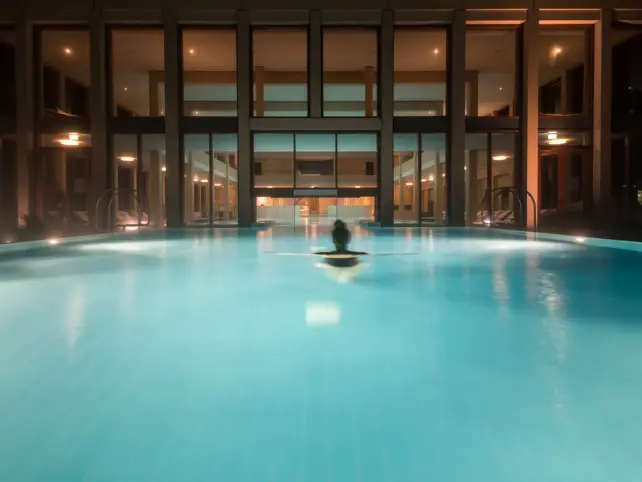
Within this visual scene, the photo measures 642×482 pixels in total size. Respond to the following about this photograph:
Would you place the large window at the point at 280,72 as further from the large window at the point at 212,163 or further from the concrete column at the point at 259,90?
the large window at the point at 212,163

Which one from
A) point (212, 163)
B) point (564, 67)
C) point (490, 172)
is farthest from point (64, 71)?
point (564, 67)

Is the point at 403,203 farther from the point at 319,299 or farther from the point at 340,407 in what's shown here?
the point at 340,407

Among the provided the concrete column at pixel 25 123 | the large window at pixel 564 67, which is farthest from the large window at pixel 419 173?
the concrete column at pixel 25 123

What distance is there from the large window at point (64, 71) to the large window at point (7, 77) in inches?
38.3

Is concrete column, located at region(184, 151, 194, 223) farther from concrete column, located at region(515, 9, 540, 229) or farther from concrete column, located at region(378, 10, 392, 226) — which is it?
concrete column, located at region(515, 9, 540, 229)

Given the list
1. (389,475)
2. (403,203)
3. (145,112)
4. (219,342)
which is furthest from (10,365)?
(403,203)

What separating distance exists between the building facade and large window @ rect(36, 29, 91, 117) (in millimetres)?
77

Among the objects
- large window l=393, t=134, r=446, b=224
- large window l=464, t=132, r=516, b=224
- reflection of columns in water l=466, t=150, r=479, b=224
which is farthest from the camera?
reflection of columns in water l=466, t=150, r=479, b=224

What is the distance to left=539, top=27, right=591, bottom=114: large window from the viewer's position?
1978 cm

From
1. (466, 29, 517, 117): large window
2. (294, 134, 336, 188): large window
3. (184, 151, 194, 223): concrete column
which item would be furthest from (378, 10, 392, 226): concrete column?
(184, 151, 194, 223): concrete column

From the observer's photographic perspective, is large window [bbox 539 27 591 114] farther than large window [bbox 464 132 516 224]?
No

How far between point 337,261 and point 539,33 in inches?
619

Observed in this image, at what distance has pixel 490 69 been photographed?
2216cm

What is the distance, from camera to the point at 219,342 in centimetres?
318
